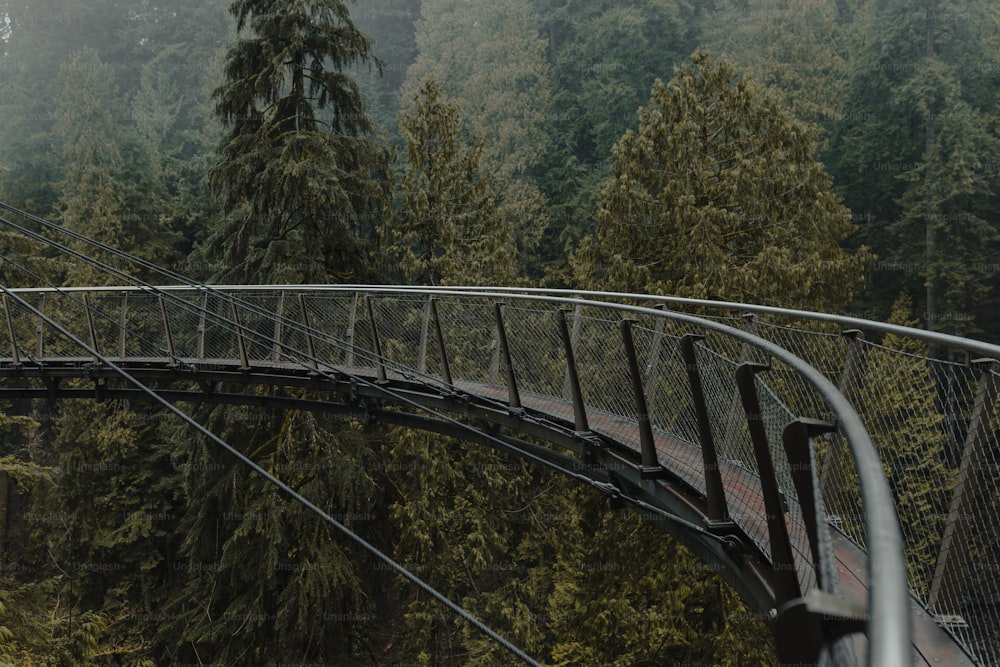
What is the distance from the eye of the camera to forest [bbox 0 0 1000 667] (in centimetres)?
1408

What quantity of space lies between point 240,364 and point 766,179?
997 centimetres

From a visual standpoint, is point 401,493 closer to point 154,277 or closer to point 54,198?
point 154,277

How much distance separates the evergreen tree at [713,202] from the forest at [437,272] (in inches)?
2.3

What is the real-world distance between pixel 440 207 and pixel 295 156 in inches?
201

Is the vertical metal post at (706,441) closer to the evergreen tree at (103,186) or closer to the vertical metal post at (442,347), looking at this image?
the vertical metal post at (442,347)

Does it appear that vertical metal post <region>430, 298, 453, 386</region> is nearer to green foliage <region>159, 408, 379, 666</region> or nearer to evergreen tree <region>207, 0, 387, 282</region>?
Result: green foliage <region>159, 408, 379, 666</region>

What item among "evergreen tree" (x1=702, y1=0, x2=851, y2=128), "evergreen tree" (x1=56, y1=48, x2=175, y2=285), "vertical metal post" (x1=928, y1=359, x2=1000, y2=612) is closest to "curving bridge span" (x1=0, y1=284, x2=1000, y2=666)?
"vertical metal post" (x1=928, y1=359, x2=1000, y2=612)

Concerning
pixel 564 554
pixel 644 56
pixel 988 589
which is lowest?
pixel 564 554

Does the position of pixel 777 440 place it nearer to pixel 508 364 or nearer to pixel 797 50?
pixel 508 364

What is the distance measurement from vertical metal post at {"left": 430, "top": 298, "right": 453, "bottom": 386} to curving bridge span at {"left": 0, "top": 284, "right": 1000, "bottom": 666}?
0.09ft

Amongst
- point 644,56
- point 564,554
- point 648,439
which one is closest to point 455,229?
point 564,554

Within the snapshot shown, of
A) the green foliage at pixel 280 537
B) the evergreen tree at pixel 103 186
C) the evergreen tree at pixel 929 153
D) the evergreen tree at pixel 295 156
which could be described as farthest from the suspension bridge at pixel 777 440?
the evergreen tree at pixel 103 186

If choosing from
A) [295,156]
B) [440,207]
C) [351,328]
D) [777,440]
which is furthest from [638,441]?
[440,207]

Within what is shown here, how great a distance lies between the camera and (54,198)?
37.2m
